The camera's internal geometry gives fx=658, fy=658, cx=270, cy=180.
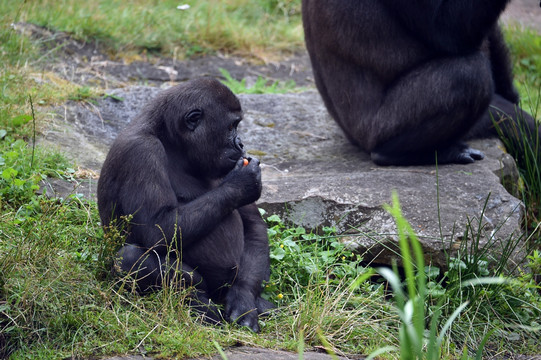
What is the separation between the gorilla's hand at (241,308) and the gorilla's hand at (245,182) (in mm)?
438

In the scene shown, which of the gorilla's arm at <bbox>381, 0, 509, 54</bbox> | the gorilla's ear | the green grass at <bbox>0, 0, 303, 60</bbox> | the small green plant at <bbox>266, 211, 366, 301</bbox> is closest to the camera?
the gorilla's ear

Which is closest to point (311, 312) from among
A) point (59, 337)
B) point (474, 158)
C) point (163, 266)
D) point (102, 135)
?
point (163, 266)

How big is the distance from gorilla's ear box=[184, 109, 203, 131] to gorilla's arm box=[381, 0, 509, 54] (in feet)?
6.42

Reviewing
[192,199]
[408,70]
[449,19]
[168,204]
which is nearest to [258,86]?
[408,70]

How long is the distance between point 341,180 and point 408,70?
104cm

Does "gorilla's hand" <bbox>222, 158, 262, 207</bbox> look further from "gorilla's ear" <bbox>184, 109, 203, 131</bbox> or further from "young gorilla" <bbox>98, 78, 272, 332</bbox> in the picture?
"gorilla's ear" <bbox>184, 109, 203, 131</bbox>

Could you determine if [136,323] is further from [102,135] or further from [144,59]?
[144,59]

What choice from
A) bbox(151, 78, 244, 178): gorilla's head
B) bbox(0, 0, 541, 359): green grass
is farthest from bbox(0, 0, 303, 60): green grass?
bbox(151, 78, 244, 178): gorilla's head

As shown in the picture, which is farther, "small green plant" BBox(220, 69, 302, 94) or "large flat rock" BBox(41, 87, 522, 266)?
"small green plant" BBox(220, 69, 302, 94)

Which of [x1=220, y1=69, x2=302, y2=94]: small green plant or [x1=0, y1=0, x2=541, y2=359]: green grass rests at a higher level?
[x1=0, y1=0, x2=541, y2=359]: green grass

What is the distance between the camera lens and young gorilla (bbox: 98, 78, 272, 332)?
3.06 meters

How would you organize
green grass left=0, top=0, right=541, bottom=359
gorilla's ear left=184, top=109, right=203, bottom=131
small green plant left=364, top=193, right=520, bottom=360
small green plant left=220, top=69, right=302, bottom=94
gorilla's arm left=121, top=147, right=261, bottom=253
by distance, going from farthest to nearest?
small green plant left=220, top=69, right=302, bottom=94 → gorilla's ear left=184, top=109, right=203, bottom=131 → gorilla's arm left=121, top=147, right=261, bottom=253 → green grass left=0, top=0, right=541, bottom=359 → small green plant left=364, top=193, right=520, bottom=360

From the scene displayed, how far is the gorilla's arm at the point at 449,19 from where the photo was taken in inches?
177

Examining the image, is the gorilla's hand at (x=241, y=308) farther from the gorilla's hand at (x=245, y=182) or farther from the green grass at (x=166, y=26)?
the green grass at (x=166, y=26)
